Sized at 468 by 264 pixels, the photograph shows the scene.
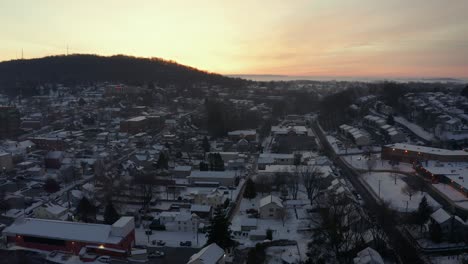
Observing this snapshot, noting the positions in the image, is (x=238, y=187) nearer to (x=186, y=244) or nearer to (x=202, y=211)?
(x=202, y=211)

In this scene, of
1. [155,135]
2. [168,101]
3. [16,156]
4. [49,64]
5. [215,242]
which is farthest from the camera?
[49,64]

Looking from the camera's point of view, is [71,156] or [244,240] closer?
[244,240]

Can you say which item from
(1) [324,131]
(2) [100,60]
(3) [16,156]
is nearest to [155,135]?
(3) [16,156]

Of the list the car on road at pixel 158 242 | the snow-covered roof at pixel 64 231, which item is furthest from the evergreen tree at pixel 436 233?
the snow-covered roof at pixel 64 231

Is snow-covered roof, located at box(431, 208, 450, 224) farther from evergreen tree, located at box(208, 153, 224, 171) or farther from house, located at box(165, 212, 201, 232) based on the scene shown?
evergreen tree, located at box(208, 153, 224, 171)

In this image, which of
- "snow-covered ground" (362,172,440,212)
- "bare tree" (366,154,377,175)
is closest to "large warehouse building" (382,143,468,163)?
"bare tree" (366,154,377,175)

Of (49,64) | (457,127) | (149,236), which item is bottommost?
(149,236)

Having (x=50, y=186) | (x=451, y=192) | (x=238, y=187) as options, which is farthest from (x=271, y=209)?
(x=50, y=186)

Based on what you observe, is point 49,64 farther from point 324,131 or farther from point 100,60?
point 324,131
